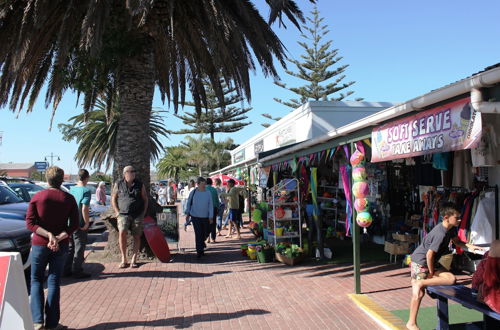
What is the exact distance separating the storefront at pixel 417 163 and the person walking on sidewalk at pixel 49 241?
13.3 ft

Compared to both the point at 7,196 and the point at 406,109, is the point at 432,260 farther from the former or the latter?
the point at 7,196

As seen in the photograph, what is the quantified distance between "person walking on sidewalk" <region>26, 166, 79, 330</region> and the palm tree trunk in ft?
13.9

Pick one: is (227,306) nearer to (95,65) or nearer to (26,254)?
(26,254)

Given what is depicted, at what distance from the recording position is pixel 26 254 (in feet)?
22.6

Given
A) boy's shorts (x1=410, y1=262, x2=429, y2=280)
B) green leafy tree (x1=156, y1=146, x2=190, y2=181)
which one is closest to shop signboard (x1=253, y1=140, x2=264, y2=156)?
boy's shorts (x1=410, y1=262, x2=429, y2=280)

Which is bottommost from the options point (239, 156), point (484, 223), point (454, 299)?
point (454, 299)

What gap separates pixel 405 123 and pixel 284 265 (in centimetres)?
457

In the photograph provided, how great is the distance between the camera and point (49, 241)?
190 inches

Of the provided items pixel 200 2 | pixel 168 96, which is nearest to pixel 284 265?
pixel 200 2

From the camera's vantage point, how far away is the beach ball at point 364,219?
6273 millimetres

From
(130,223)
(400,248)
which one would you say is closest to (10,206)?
(130,223)

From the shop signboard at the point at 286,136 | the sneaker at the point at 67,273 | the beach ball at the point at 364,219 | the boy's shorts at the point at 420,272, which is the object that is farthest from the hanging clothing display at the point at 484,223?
the shop signboard at the point at 286,136

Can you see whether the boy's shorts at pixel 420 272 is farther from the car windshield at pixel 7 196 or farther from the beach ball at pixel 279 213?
the car windshield at pixel 7 196

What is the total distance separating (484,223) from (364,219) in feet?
5.94
